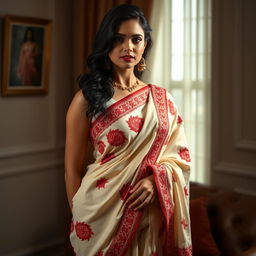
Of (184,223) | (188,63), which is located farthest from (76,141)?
(188,63)

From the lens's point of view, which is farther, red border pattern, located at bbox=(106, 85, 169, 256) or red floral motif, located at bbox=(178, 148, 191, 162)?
red floral motif, located at bbox=(178, 148, 191, 162)

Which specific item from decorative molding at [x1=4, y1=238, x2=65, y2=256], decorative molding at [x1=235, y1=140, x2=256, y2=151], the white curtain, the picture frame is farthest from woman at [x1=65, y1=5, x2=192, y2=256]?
decorative molding at [x1=4, y1=238, x2=65, y2=256]

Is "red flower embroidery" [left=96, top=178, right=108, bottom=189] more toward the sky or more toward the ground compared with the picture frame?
more toward the ground

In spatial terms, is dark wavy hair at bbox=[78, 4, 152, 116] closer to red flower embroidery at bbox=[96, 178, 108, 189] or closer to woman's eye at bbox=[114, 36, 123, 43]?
woman's eye at bbox=[114, 36, 123, 43]

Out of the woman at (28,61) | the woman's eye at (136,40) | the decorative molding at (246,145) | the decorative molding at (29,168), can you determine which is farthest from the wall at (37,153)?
the woman's eye at (136,40)

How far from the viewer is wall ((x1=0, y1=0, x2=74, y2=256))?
340 centimetres

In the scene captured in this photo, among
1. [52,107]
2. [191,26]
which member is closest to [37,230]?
[52,107]

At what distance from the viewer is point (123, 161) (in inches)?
67.1

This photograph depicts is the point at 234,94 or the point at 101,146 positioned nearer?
the point at 101,146

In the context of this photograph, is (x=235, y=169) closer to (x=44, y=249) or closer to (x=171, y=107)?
(x=171, y=107)

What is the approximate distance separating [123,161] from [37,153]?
2.03m

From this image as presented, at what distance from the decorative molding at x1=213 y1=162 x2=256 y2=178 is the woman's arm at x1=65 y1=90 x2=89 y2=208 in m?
1.29

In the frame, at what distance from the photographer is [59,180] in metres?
3.78

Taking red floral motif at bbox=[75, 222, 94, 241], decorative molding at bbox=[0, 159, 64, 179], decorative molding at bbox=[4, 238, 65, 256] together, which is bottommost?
decorative molding at bbox=[4, 238, 65, 256]
